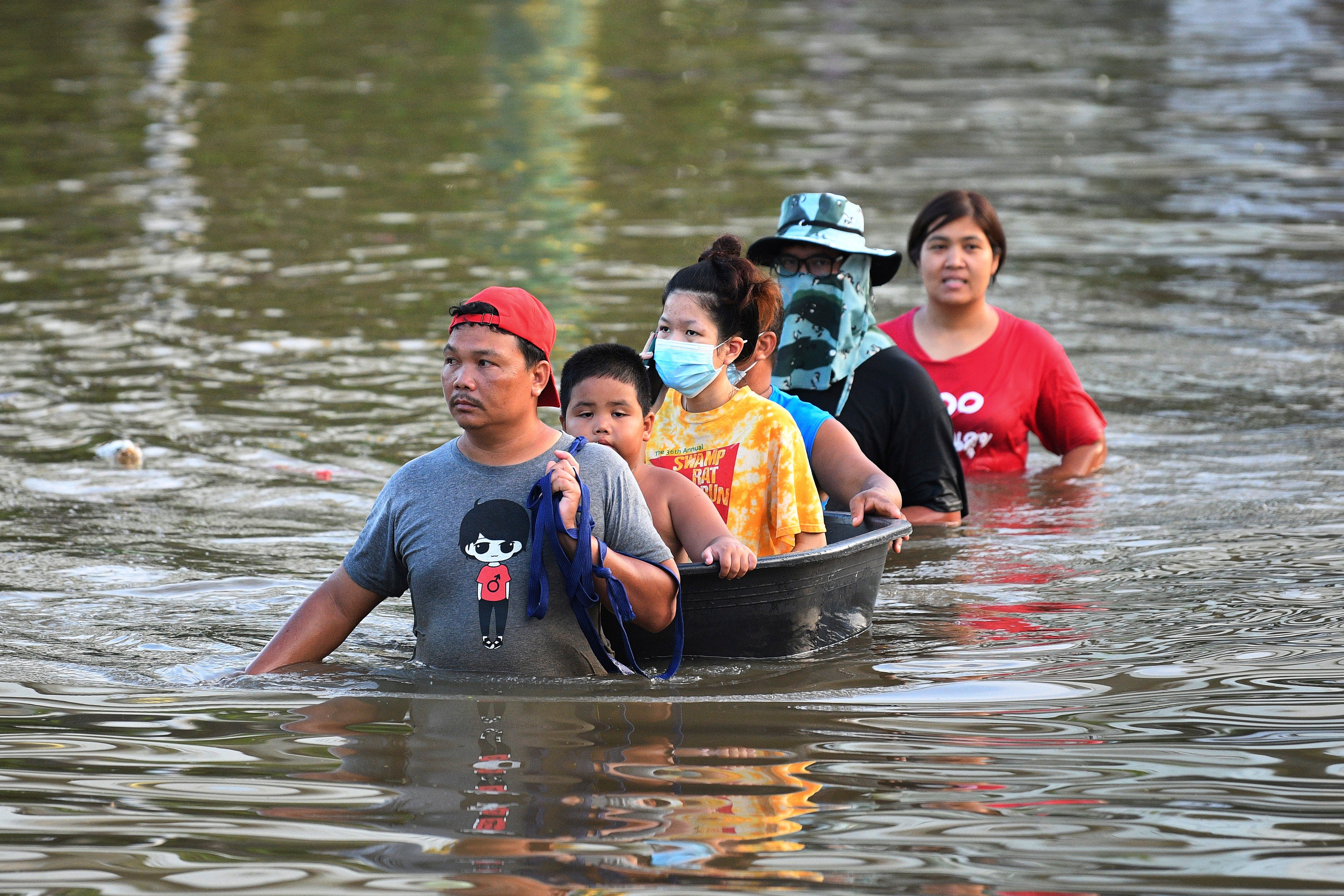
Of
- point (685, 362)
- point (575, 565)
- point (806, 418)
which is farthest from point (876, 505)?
point (575, 565)

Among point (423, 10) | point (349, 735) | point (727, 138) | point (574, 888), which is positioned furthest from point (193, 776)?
point (423, 10)

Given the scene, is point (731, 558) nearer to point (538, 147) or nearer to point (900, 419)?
point (900, 419)

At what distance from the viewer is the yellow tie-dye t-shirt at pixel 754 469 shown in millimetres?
6121

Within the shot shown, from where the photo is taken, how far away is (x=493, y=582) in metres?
5.28

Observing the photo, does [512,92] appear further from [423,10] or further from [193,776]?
[193,776]

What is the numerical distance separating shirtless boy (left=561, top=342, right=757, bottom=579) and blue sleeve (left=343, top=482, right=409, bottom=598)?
687 mm

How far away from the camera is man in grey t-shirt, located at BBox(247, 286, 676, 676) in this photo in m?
5.17

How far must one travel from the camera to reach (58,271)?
47.7 feet

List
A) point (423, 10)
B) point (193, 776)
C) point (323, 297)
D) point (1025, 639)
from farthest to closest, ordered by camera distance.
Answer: point (423, 10)
point (323, 297)
point (1025, 639)
point (193, 776)

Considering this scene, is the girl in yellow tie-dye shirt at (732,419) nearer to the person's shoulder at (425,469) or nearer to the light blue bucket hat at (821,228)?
the person's shoulder at (425,469)

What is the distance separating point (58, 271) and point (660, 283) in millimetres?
5156

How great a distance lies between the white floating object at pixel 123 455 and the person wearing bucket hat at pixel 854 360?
3.75 metres

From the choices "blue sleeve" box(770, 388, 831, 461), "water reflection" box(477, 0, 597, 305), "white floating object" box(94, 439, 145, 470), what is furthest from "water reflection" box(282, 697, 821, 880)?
"water reflection" box(477, 0, 597, 305)

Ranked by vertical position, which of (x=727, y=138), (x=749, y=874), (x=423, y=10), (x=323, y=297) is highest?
(x=423, y=10)
